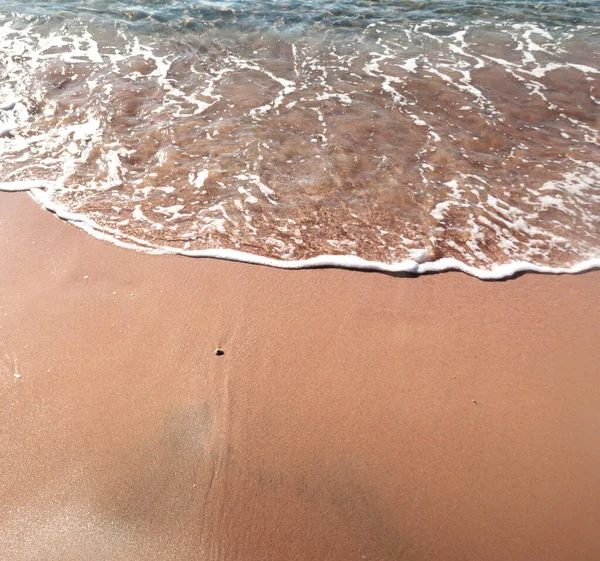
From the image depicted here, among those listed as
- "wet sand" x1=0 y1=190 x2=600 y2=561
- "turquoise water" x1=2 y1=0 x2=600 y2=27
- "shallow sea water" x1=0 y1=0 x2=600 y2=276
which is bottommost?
"wet sand" x1=0 y1=190 x2=600 y2=561

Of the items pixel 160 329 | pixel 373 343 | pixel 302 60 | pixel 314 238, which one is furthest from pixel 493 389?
pixel 302 60

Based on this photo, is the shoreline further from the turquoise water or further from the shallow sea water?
the turquoise water

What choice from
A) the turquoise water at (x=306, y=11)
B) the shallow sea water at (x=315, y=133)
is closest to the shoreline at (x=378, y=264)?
the shallow sea water at (x=315, y=133)

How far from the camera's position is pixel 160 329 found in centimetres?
309

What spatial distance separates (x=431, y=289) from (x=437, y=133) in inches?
102

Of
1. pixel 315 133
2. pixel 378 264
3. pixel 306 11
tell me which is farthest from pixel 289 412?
pixel 306 11

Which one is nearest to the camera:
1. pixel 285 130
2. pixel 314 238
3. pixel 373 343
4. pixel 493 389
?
pixel 493 389

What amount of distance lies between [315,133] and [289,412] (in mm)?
3542

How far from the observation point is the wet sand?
2.17m

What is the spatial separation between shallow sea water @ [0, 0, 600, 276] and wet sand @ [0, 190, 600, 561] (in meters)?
0.47

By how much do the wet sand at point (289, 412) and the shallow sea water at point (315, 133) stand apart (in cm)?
47

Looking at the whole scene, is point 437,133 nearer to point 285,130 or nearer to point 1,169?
point 285,130

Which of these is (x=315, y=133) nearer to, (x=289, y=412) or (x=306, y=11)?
(x=289, y=412)

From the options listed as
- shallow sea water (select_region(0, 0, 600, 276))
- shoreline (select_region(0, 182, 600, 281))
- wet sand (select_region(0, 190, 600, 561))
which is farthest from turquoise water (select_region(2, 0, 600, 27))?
wet sand (select_region(0, 190, 600, 561))
